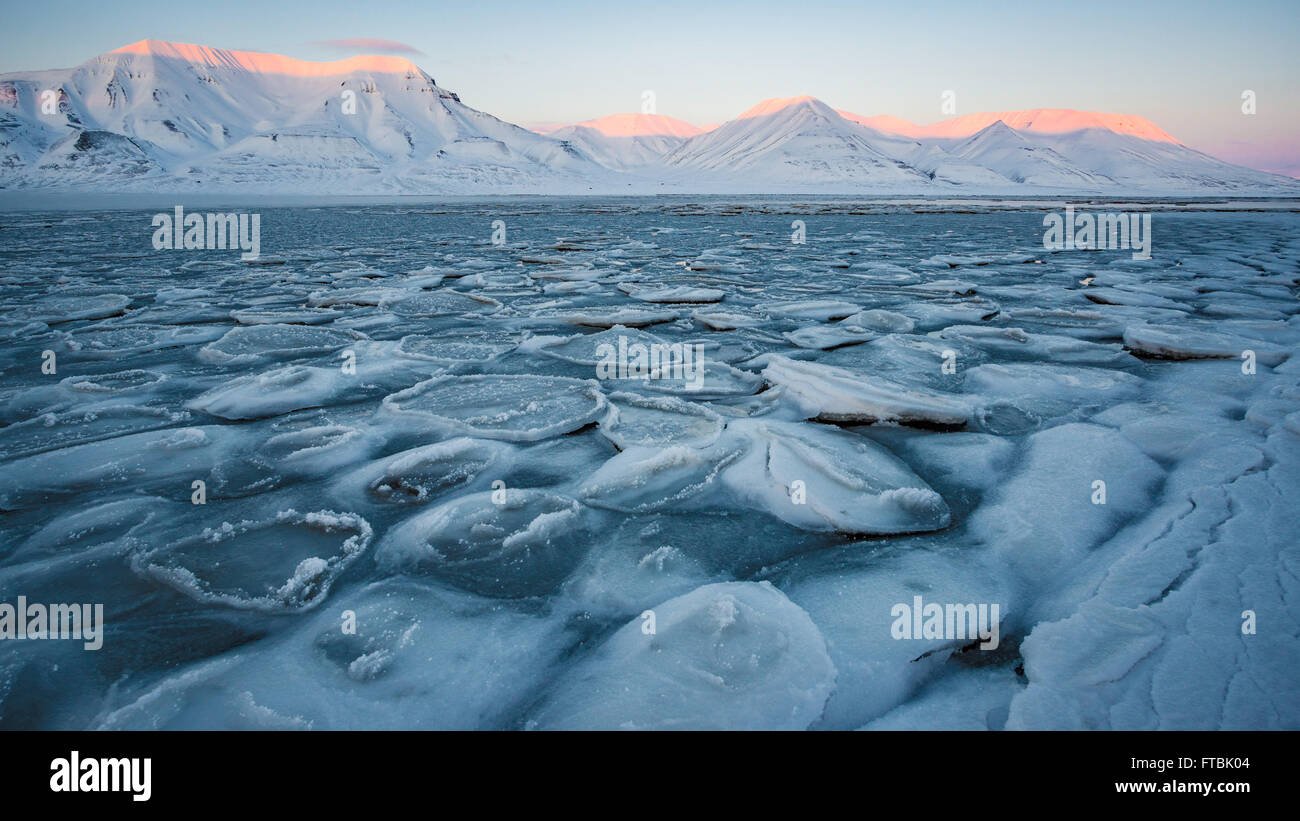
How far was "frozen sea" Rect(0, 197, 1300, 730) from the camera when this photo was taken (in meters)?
1.16

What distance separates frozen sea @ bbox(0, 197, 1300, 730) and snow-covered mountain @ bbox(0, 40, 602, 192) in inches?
2422

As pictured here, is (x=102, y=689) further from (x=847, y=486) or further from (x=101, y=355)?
(x=101, y=355)

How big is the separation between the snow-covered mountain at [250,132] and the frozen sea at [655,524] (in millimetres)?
61512

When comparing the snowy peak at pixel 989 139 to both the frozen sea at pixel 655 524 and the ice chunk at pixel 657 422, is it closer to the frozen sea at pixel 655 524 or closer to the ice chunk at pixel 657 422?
the frozen sea at pixel 655 524

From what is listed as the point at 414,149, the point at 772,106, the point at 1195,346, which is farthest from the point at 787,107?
the point at 1195,346

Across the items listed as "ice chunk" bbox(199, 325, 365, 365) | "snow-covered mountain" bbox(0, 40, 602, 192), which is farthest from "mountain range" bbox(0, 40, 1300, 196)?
"ice chunk" bbox(199, 325, 365, 365)

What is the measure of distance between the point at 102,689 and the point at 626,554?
1116 millimetres

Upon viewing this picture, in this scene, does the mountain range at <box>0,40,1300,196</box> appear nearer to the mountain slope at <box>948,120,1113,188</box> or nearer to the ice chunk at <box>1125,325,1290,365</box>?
the mountain slope at <box>948,120,1113,188</box>

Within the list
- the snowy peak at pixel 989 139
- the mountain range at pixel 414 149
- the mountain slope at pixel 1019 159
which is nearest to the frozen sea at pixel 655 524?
the mountain range at pixel 414 149

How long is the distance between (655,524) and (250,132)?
120281 millimetres

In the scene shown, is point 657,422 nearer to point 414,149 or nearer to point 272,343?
point 272,343

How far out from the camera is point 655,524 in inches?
70.7

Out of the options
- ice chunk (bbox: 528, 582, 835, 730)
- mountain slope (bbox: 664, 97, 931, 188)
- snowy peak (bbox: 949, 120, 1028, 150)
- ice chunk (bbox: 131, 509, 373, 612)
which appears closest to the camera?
A: ice chunk (bbox: 528, 582, 835, 730)

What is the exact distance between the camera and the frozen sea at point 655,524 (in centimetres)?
116
